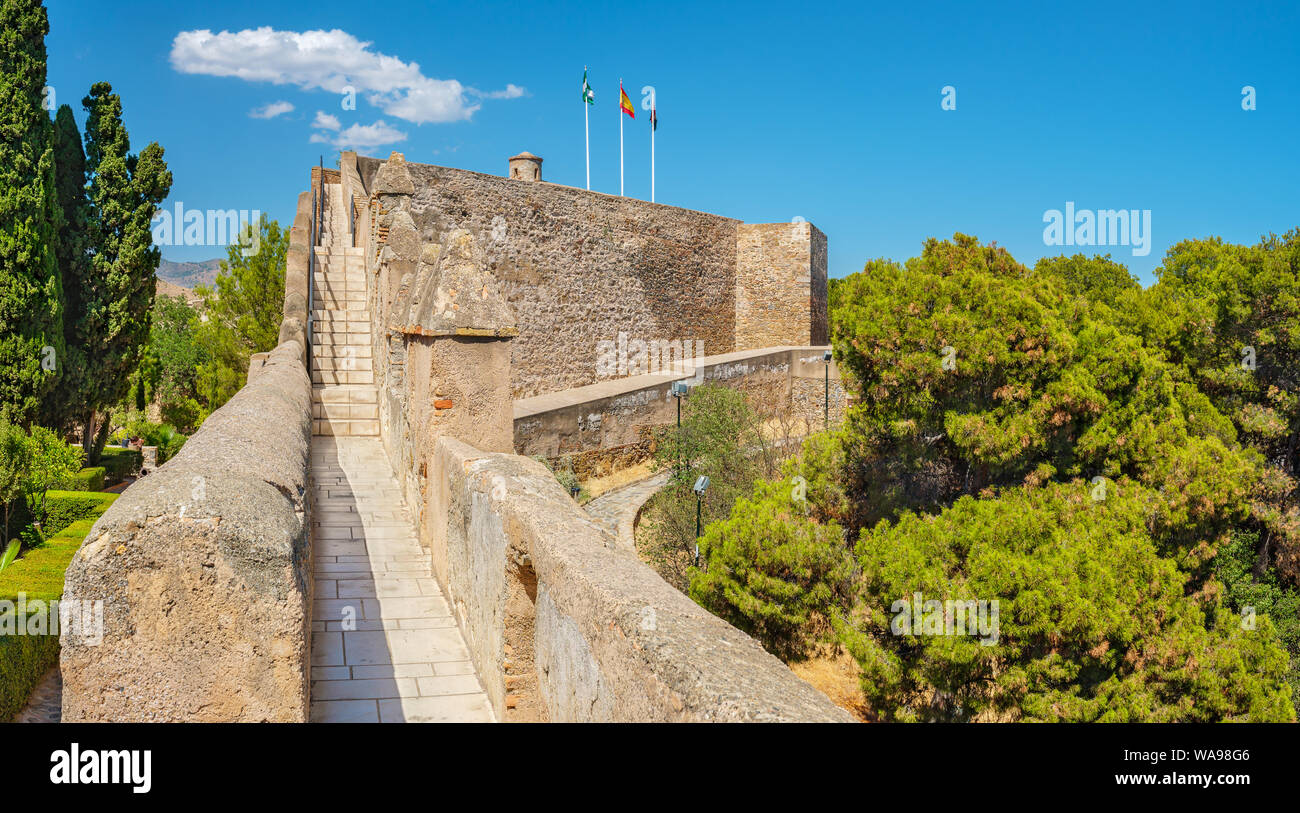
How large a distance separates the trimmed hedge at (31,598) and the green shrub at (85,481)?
238cm

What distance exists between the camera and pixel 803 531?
11109 millimetres

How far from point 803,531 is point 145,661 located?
9665 millimetres

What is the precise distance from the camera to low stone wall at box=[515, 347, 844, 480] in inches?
611

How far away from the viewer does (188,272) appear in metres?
161

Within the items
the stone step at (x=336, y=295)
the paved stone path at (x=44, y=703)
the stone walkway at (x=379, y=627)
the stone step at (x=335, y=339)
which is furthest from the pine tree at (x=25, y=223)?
the stone walkway at (x=379, y=627)

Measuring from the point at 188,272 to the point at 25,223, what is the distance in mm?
160918

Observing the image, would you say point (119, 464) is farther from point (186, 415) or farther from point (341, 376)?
point (341, 376)

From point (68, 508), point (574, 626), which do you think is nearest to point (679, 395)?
point (68, 508)

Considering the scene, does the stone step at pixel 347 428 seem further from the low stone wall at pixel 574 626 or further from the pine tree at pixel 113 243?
the pine tree at pixel 113 243

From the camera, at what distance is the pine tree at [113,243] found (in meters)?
21.6

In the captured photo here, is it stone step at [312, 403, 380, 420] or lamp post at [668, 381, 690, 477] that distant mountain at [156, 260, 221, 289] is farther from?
stone step at [312, 403, 380, 420]

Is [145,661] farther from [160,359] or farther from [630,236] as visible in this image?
[160,359]

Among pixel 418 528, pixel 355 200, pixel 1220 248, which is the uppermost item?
pixel 355 200
